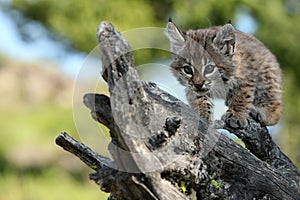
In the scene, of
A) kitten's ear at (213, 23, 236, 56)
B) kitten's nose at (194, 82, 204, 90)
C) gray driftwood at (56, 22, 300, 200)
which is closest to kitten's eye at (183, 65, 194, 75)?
kitten's nose at (194, 82, 204, 90)

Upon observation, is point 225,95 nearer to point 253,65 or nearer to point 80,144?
point 253,65

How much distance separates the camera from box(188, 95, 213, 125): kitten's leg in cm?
435

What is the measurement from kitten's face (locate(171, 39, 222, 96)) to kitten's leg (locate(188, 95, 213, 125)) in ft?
0.20

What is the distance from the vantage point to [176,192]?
3127 mm

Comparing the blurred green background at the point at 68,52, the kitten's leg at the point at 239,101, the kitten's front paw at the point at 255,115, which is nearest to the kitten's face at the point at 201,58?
the kitten's leg at the point at 239,101

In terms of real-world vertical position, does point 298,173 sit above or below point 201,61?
below

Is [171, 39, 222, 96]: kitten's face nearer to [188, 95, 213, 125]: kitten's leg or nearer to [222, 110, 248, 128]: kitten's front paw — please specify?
[188, 95, 213, 125]: kitten's leg

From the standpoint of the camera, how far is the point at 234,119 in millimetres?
4398

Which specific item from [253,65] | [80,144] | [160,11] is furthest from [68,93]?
[80,144]

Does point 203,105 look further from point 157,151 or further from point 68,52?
point 68,52

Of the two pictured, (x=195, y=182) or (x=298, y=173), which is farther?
(x=298, y=173)

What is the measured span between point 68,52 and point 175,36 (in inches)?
282

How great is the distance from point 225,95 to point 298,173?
73cm

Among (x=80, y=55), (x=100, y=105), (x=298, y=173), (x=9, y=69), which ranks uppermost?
(x=9, y=69)
